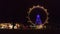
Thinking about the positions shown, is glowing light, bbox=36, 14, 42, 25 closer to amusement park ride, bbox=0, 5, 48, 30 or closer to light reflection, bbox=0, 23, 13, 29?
amusement park ride, bbox=0, 5, 48, 30

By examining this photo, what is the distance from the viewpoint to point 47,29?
1.42 metres

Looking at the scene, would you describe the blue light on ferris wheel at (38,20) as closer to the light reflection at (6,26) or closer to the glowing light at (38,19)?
the glowing light at (38,19)

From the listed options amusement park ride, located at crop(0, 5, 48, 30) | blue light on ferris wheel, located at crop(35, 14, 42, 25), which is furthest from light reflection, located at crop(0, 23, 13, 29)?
blue light on ferris wheel, located at crop(35, 14, 42, 25)

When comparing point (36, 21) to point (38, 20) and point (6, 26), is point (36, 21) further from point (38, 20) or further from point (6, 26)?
point (6, 26)

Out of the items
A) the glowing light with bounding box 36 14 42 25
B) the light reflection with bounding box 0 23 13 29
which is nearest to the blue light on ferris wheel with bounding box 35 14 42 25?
the glowing light with bounding box 36 14 42 25

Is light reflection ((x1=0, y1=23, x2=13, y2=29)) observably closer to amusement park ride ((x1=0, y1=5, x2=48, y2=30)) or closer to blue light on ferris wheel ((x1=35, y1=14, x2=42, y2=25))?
amusement park ride ((x1=0, y1=5, x2=48, y2=30))

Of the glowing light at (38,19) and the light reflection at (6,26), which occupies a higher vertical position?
the glowing light at (38,19)

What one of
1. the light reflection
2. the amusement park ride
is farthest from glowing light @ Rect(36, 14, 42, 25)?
the light reflection

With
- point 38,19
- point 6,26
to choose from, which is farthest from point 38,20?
point 6,26

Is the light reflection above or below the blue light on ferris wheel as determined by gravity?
below

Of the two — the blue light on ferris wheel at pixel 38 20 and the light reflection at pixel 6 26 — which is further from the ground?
the blue light on ferris wheel at pixel 38 20

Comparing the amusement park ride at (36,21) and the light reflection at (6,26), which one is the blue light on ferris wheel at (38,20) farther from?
the light reflection at (6,26)

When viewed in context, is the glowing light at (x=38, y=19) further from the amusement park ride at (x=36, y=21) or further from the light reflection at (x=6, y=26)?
the light reflection at (x=6, y=26)

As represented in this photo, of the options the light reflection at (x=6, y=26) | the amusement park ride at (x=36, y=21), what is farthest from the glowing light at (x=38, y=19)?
the light reflection at (x=6, y=26)
